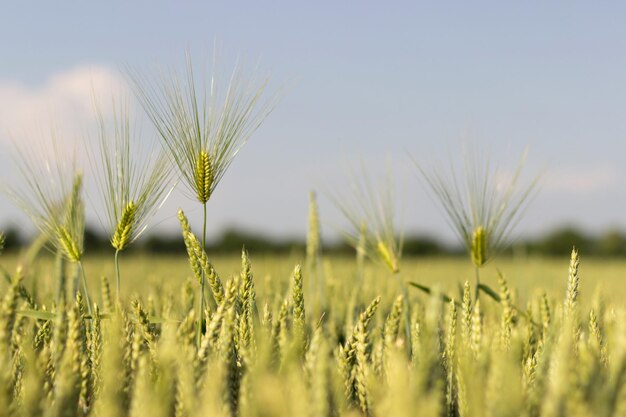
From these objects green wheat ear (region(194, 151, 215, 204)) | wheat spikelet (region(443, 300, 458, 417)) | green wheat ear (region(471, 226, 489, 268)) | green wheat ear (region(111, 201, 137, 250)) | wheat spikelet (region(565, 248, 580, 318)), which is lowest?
wheat spikelet (region(443, 300, 458, 417))

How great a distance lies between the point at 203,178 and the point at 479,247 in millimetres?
543

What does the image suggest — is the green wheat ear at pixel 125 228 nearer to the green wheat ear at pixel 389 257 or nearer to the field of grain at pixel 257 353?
the field of grain at pixel 257 353

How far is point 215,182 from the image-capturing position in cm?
101

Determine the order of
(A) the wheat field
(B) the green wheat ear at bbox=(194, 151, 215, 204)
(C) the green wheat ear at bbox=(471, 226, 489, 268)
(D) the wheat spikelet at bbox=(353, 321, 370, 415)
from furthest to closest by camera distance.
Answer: (C) the green wheat ear at bbox=(471, 226, 489, 268), (B) the green wheat ear at bbox=(194, 151, 215, 204), (D) the wheat spikelet at bbox=(353, 321, 370, 415), (A) the wheat field

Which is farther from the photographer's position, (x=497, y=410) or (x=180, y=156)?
(x=180, y=156)

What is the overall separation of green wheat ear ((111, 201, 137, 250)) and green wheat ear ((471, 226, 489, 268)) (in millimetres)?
615

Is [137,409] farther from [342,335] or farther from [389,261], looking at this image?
[342,335]

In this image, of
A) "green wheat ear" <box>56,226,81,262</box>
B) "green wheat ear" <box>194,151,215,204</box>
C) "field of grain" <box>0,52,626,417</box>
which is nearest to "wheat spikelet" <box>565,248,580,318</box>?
"field of grain" <box>0,52,626,417</box>

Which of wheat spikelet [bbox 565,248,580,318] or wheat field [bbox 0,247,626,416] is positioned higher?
wheat spikelet [bbox 565,248,580,318]

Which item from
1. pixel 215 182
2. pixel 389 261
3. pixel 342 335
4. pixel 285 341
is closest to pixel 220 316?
pixel 285 341

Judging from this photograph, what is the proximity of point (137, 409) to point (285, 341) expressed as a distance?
0.83 feet

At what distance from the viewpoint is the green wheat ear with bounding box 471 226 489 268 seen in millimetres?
1220

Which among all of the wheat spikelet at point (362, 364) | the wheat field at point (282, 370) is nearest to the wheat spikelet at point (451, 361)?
the wheat field at point (282, 370)

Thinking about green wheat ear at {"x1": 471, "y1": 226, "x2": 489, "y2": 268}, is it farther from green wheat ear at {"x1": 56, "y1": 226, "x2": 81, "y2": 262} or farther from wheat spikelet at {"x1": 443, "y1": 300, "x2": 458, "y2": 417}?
Result: green wheat ear at {"x1": 56, "y1": 226, "x2": 81, "y2": 262}
